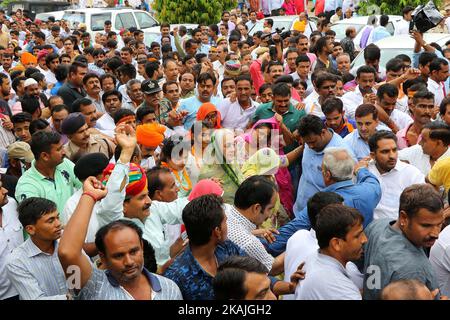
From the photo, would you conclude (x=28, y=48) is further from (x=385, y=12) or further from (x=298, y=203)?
(x=298, y=203)

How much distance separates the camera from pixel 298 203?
6.18 metres

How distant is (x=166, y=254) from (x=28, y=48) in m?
12.9

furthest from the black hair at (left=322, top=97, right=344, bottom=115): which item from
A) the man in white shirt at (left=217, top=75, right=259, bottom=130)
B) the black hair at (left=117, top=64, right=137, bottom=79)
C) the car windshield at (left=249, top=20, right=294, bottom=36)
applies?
the car windshield at (left=249, top=20, right=294, bottom=36)

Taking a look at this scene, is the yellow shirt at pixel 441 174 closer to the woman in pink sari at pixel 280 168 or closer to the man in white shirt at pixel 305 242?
the man in white shirt at pixel 305 242

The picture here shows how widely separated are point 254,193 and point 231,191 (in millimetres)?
1285

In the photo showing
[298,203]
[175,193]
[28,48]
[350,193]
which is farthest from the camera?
[28,48]

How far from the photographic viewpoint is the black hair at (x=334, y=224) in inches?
146

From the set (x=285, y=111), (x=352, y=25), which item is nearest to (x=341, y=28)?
(x=352, y=25)

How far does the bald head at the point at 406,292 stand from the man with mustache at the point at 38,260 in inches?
75.6

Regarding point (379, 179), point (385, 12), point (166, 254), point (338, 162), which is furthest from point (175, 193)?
point (385, 12)

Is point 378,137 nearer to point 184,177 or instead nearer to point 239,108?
point 184,177

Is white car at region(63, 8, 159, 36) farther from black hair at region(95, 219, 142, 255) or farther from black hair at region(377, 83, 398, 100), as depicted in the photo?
black hair at region(95, 219, 142, 255)

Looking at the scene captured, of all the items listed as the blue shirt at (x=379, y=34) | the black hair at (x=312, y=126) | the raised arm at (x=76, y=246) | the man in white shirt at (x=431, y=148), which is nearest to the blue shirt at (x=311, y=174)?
the black hair at (x=312, y=126)

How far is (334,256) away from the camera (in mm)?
3721
